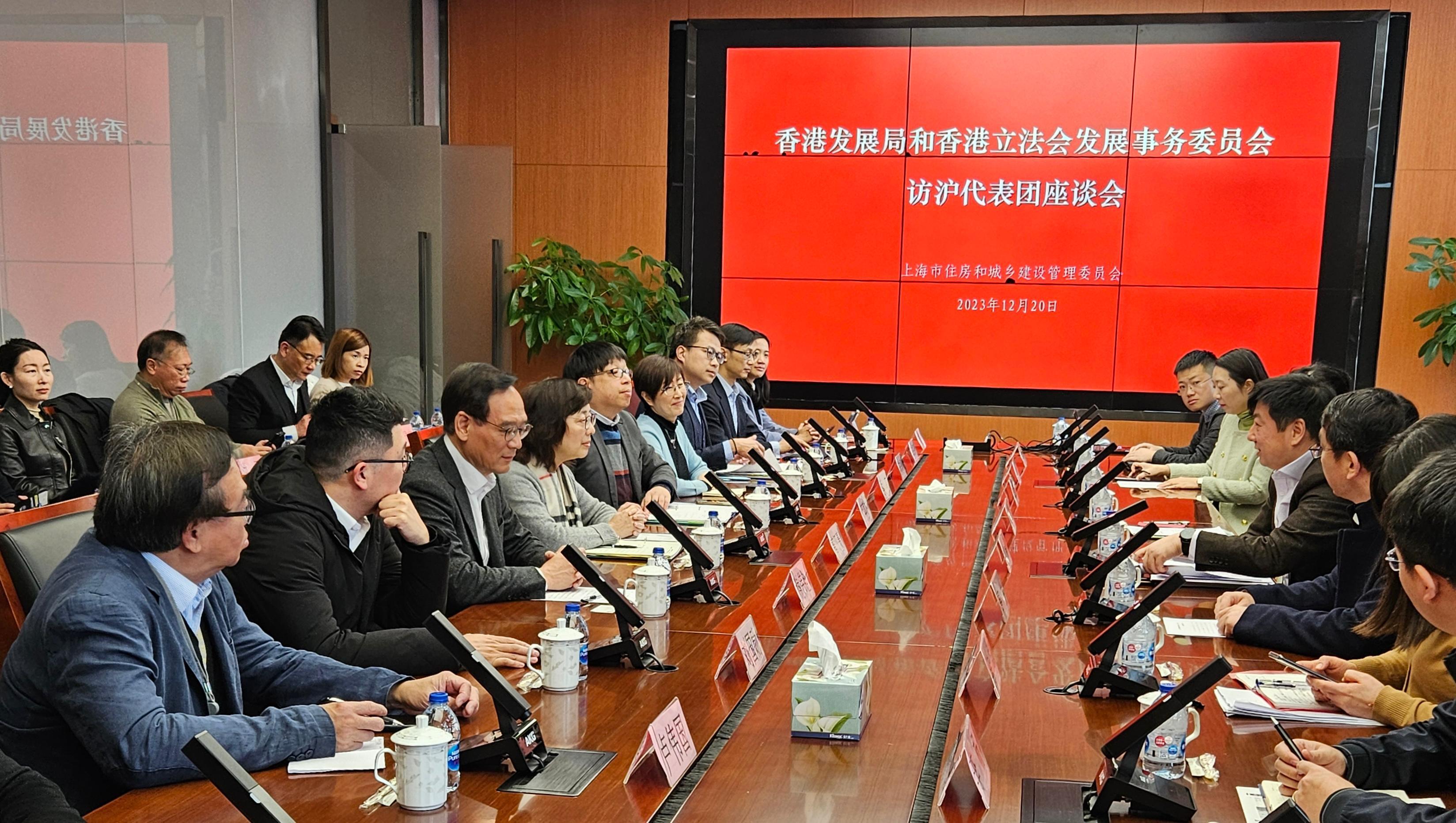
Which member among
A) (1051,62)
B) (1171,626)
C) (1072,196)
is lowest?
(1171,626)

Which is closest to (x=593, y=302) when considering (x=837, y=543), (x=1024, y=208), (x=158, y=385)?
(x=1024, y=208)

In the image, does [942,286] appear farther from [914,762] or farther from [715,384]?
[914,762]

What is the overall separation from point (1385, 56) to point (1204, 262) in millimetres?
1496

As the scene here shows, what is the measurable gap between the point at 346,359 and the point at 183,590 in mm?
4593

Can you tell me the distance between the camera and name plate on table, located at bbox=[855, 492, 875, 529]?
4.01 m

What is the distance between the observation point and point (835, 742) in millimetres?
2020

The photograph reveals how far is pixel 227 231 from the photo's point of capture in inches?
→ 241

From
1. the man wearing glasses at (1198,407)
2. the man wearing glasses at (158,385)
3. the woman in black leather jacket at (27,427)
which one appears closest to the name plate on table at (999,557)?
the man wearing glasses at (1198,407)

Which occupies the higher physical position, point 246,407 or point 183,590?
point 183,590

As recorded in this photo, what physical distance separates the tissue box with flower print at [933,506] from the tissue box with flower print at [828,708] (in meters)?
2.07

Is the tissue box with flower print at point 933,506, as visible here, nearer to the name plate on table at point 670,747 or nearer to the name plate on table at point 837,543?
the name plate on table at point 837,543

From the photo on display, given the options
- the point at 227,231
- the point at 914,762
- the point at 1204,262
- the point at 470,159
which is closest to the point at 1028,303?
the point at 1204,262

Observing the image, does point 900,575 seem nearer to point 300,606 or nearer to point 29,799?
point 300,606

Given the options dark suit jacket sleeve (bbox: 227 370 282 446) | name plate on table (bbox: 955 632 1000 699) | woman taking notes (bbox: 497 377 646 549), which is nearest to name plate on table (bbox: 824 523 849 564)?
woman taking notes (bbox: 497 377 646 549)
